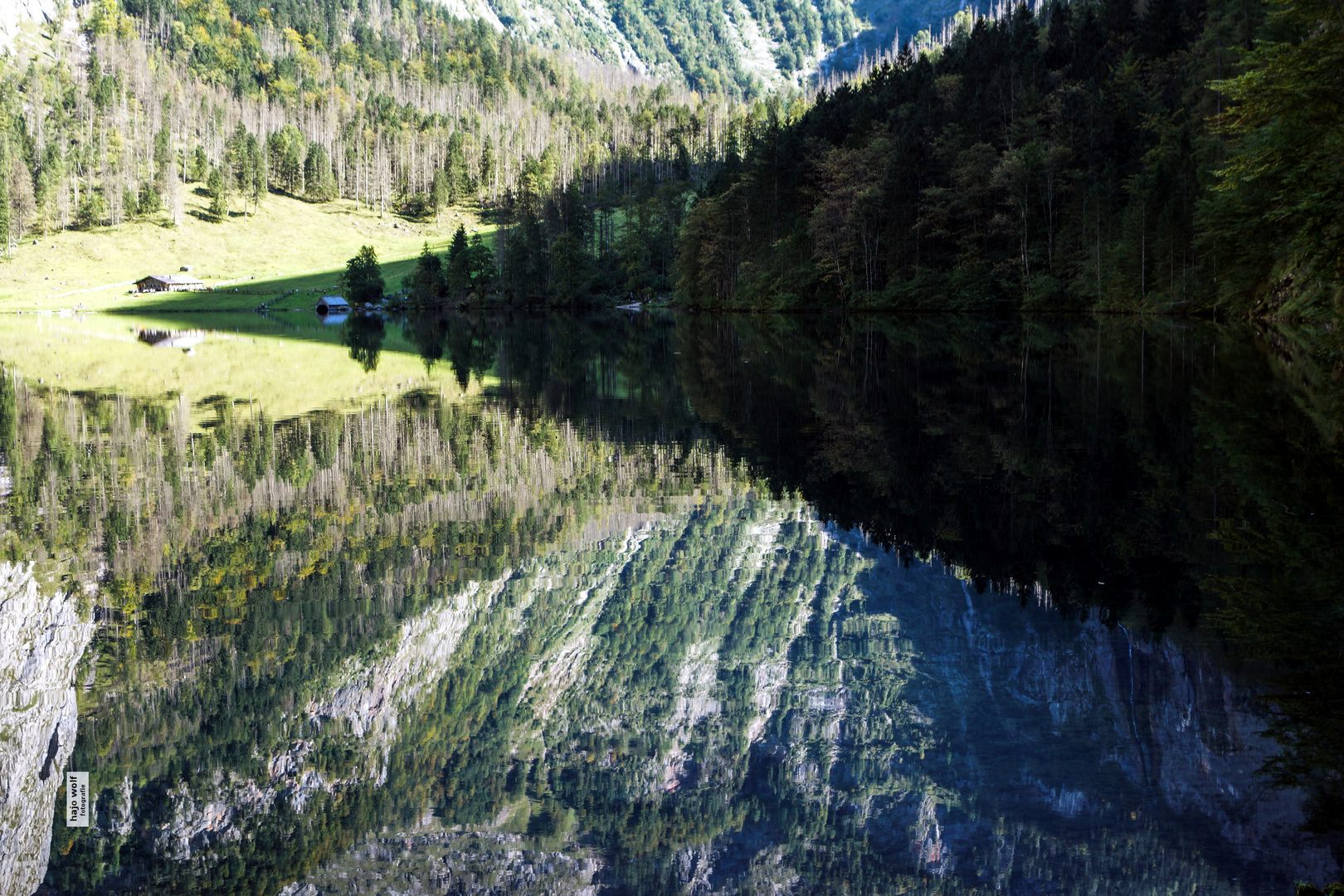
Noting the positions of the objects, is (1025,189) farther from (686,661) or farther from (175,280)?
(175,280)

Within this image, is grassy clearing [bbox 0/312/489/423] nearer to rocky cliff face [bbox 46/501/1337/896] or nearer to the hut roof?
rocky cliff face [bbox 46/501/1337/896]

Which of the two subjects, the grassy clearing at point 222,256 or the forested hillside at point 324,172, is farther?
the forested hillside at point 324,172

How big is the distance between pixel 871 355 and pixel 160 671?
93.5ft

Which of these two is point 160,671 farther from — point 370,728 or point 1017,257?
point 1017,257

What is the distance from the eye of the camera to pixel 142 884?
17.1 ft

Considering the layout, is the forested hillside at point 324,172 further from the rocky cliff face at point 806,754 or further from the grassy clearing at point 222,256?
the rocky cliff face at point 806,754

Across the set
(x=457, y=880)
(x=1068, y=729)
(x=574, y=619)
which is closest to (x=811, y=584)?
(x=574, y=619)

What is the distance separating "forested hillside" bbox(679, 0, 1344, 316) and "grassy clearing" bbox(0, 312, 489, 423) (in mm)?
30047

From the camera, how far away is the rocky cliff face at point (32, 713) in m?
5.45

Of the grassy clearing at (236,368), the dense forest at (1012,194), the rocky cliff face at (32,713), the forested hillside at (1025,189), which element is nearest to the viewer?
the rocky cliff face at (32,713)

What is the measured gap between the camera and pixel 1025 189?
66625 mm

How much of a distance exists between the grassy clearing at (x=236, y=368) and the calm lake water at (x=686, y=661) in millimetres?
8246
